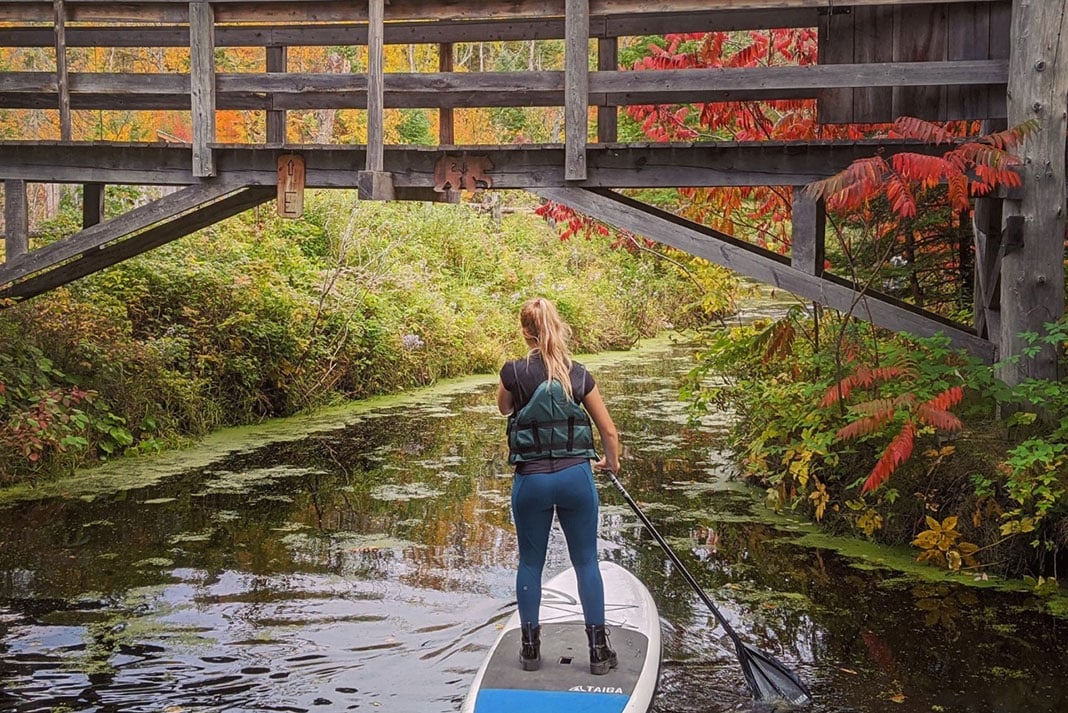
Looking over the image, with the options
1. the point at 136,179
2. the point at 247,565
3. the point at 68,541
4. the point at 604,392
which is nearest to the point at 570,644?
the point at 247,565

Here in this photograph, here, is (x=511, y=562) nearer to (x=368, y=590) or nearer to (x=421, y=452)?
(x=368, y=590)

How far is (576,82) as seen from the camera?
874 centimetres

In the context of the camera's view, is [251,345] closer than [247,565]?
No

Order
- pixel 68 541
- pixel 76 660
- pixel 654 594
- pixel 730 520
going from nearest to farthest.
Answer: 1. pixel 76 660
2. pixel 654 594
3. pixel 68 541
4. pixel 730 520

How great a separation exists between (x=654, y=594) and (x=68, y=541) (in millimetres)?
4672

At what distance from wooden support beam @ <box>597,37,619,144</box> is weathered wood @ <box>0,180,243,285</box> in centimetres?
319

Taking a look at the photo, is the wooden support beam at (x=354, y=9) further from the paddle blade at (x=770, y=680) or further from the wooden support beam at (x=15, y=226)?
the paddle blade at (x=770, y=680)

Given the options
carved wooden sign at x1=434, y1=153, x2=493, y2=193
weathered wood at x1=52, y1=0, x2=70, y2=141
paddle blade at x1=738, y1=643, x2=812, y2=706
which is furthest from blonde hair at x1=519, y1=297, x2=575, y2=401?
weathered wood at x1=52, y1=0, x2=70, y2=141

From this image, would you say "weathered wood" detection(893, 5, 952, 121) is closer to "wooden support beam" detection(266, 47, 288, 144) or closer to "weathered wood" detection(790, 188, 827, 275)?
"weathered wood" detection(790, 188, 827, 275)

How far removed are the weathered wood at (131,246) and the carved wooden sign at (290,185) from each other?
3.77 feet

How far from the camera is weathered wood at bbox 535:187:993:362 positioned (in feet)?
28.2

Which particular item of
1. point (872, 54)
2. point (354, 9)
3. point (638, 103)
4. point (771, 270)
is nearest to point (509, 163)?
point (638, 103)

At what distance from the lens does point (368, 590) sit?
26.2 ft

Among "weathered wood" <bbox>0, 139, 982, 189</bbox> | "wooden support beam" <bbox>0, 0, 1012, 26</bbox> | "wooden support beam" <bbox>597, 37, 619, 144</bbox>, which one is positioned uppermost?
"wooden support beam" <bbox>0, 0, 1012, 26</bbox>
